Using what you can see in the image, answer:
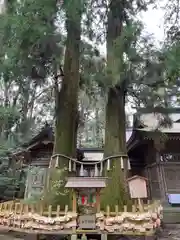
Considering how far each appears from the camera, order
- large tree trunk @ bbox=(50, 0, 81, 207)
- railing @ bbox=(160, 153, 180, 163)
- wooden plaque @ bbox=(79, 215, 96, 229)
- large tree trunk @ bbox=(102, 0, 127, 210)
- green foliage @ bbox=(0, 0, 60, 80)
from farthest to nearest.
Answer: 1. railing @ bbox=(160, 153, 180, 163)
2. large tree trunk @ bbox=(50, 0, 81, 207)
3. large tree trunk @ bbox=(102, 0, 127, 210)
4. green foliage @ bbox=(0, 0, 60, 80)
5. wooden plaque @ bbox=(79, 215, 96, 229)

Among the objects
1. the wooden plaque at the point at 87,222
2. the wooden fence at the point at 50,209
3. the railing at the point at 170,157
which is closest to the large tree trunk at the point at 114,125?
the wooden fence at the point at 50,209

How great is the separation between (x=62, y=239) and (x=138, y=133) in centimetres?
544

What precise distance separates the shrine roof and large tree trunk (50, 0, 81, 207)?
1222 mm

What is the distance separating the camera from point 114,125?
19.7 ft

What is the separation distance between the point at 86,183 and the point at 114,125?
201cm

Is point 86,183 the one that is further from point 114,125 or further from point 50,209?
point 114,125

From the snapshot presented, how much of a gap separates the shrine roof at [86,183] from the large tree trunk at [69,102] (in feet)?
4.01

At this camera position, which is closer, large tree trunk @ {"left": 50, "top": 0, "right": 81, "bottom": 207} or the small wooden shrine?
the small wooden shrine

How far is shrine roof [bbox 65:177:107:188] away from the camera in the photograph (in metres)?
4.31

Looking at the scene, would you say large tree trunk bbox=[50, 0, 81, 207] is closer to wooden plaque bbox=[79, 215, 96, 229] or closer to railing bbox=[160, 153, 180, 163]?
wooden plaque bbox=[79, 215, 96, 229]

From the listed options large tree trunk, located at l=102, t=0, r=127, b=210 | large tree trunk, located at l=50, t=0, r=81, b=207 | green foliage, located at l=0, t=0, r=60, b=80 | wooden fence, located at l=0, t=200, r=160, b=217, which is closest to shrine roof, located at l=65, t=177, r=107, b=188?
wooden fence, located at l=0, t=200, r=160, b=217

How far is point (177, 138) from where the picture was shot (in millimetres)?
8914

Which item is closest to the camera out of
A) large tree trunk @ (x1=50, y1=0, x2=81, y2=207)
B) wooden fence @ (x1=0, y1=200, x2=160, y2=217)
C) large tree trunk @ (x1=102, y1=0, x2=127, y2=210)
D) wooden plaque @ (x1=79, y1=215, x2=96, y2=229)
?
wooden plaque @ (x1=79, y1=215, x2=96, y2=229)

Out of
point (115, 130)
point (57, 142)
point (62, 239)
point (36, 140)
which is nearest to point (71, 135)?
point (57, 142)
